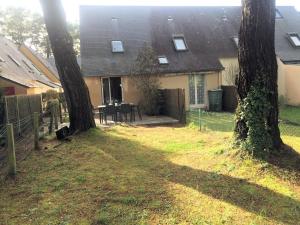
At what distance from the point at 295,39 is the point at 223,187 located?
24.5 metres

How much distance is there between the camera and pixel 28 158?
9320 millimetres

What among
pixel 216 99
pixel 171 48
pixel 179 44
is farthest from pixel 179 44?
pixel 216 99

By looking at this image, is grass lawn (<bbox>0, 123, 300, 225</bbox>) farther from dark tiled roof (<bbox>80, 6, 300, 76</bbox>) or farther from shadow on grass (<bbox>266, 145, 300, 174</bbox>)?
dark tiled roof (<bbox>80, 6, 300, 76</bbox>)

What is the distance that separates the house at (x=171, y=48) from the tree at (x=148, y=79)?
1647 millimetres

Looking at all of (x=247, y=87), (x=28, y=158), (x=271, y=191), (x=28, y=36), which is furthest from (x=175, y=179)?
(x=28, y=36)

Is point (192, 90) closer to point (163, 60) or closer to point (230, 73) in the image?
point (163, 60)

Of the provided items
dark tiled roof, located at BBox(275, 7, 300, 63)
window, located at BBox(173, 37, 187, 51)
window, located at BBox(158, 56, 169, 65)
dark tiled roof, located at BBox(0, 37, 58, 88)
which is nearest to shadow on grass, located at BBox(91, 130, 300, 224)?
dark tiled roof, located at BBox(0, 37, 58, 88)

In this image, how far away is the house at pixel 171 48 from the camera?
75.9 feet

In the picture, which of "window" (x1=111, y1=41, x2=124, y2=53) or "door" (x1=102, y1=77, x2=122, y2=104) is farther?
"window" (x1=111, y1=41, x2=124, y2=53)

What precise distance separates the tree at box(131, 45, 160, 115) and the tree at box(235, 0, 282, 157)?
519 inches

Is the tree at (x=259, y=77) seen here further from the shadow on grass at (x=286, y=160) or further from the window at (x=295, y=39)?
the window at (x=295, y=39)

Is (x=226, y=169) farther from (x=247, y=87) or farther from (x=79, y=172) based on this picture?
(x=79, y=172)

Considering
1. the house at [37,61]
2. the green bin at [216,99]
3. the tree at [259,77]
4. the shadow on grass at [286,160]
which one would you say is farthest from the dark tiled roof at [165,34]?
the shadow on grass at [286,160]

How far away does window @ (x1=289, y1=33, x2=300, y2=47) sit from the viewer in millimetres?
27248
